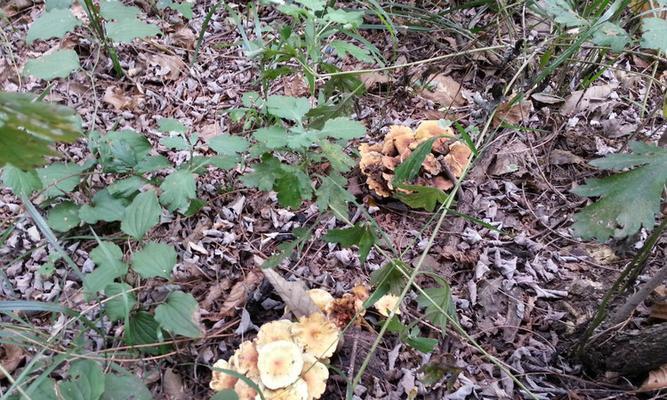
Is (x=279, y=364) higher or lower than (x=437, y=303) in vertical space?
lower

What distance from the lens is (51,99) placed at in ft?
10.3

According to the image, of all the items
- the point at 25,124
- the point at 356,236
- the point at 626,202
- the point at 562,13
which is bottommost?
the point at 356,236

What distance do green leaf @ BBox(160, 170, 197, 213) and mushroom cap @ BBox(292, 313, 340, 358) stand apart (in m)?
0.67

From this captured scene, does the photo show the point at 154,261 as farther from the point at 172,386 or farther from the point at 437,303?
the point at 437,303

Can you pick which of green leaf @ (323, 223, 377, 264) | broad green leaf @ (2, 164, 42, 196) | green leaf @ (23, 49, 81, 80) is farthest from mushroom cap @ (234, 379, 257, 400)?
green leaf @ (23, 49, 81, 80)

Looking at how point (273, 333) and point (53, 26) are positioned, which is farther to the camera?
point (53, 26)

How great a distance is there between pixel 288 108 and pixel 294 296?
0.79m

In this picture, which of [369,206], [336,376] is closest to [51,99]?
[369,206]

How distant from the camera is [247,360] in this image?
1885mm

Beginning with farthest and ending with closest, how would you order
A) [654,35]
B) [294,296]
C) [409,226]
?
[409,226] → [294,296] → [654,35]

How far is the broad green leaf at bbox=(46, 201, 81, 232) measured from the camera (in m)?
2.20

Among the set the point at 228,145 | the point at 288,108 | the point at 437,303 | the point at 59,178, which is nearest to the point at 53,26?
the point at 59,178

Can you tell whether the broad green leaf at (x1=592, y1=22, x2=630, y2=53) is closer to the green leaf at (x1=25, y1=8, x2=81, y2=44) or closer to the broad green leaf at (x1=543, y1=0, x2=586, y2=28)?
the broad green leaf at (x1=543, y1=0, x2=586, y2=28)

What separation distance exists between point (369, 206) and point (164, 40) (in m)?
2.10
